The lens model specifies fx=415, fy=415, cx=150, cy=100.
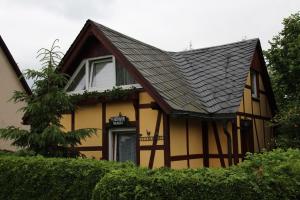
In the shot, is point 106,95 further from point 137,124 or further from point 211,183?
point 211,183

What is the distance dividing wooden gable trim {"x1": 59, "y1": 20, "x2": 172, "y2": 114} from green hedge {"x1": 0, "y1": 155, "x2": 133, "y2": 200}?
3.37 m

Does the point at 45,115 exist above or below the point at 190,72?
→ below

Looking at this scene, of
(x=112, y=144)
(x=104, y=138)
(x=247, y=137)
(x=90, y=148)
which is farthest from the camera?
(x=247, y=137)

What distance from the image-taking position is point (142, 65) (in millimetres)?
12211

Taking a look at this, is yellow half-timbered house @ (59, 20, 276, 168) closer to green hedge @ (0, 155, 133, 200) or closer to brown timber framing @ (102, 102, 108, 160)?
brown timber framing @ (102, 102, 108, 160)

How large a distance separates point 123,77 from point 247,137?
197 inches

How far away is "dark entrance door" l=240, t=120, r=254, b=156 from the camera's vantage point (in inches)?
545

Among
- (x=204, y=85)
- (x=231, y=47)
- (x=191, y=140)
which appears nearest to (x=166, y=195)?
(x=191, y=140)

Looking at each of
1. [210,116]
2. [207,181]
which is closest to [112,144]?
[210,116]

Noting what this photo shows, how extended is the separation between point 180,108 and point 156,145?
127 cm

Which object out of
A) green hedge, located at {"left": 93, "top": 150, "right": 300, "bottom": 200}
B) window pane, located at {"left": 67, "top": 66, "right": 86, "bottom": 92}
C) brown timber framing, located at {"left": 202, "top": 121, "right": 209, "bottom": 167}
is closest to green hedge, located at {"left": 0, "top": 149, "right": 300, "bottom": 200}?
green hedge, located at {"left": 93, "top": 150, "right": 300, "bottom": 200}

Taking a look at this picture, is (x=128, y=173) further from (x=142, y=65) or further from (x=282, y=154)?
(x=142, y=65)

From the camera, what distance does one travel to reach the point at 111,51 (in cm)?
1223

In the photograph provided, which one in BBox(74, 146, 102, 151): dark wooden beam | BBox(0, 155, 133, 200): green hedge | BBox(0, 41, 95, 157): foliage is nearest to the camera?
BBox(0, 155, 133, 200): green hedge
